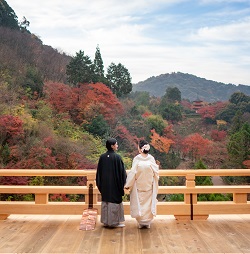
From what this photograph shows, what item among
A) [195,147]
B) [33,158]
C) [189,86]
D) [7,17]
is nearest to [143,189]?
[33,158]

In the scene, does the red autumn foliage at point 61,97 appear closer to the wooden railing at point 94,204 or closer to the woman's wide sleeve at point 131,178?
the wooden railing at point 94,204

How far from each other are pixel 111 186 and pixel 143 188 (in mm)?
377

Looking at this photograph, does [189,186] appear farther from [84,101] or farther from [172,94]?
[172,94]

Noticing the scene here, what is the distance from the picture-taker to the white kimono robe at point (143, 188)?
12.1 ft

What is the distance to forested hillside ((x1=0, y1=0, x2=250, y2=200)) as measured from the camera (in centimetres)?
1209

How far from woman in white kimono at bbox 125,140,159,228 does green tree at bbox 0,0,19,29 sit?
26353 millimetres

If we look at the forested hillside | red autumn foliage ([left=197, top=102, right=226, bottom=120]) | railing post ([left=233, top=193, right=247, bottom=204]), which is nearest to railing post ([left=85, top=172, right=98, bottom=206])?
railing post ([left=233, top=193, right=247, bottom=204])

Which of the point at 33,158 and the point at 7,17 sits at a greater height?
the point at 7,17

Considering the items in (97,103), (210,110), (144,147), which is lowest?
(144,147)

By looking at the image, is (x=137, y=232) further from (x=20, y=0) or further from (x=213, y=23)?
(x=20, y=0)

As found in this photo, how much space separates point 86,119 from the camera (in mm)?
16547

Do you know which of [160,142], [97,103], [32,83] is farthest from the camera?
[160,142]

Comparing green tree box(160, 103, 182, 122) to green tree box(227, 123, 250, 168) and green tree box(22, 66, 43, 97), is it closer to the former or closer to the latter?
green tree box(227, 123, 250, 168)

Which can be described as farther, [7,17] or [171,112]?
[7,17]
